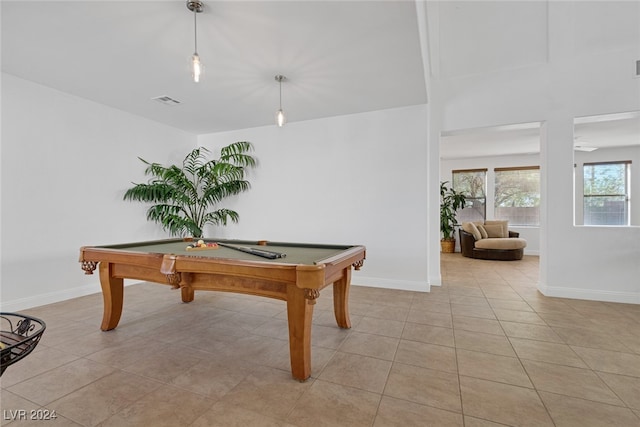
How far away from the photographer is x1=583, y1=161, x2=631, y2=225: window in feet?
23.6

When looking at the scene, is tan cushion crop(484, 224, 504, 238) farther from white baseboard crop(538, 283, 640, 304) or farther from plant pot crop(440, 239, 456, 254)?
white baseboard crop(538, 283, 640, 304)

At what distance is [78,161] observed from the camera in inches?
148

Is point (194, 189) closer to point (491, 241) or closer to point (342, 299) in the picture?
point (342, 299)

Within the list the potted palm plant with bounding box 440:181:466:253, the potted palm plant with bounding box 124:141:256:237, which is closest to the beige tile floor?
the potted palm plant with bounding box 124:141:256:237

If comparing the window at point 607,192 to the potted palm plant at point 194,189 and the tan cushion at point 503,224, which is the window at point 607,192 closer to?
the tan cushion at point 503,224

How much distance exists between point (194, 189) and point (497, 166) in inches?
311

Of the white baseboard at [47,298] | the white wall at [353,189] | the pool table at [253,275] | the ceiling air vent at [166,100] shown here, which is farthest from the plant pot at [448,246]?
the white baseboard at [47,298]

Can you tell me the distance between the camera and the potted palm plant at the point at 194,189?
4.51m

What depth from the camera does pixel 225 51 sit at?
2.66m

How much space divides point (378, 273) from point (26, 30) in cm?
450

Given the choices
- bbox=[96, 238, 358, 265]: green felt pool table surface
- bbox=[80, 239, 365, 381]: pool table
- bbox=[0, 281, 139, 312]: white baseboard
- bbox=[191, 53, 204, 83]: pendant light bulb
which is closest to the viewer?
bbox=[80, 239, 365, 381]: pool table

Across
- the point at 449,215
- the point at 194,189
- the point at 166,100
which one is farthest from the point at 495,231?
the point at 166,100

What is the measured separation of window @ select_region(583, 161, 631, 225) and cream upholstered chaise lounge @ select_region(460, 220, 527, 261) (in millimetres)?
2061

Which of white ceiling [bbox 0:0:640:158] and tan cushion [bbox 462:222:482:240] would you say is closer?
white ceiling [bbox 0:0:640:158]
